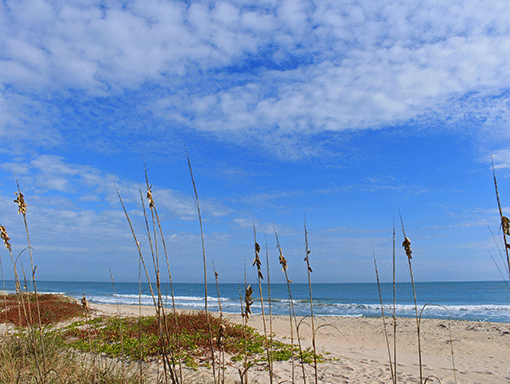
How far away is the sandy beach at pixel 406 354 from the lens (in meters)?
6.23

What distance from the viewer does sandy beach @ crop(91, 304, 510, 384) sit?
623 cm

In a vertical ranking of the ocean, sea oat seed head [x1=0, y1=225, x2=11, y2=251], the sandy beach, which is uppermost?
sea oat seed head [x1=0, y1=225, x2=11, y2=251]

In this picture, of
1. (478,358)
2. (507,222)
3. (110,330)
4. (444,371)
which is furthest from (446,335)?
(507,222)

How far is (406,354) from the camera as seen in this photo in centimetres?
1021

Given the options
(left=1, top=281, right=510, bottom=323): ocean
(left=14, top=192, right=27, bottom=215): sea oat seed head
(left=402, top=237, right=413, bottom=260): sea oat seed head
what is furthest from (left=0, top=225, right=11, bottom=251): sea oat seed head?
(left=402, top=237, right=413, bottom=260): sea oat seed head

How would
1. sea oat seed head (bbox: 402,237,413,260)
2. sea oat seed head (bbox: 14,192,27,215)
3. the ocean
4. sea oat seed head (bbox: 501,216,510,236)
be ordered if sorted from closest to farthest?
sea oat seed head (bbox: 501,216,510,236) → sea oat seed head (bbox: 402,237,413,260) → sea oat seed head (bbox: 14,192,27,215) → the ocean

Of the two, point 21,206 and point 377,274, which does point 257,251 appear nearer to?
point 377,274

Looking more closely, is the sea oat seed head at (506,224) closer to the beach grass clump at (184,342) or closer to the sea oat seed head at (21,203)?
the sea oat seed head at (21,203)

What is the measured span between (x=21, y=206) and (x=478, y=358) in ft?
40.3

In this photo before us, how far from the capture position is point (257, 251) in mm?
2076

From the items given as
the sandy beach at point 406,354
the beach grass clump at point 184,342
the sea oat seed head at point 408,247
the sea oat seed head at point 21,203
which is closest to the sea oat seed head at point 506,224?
the sea oat seed head at point 408,247

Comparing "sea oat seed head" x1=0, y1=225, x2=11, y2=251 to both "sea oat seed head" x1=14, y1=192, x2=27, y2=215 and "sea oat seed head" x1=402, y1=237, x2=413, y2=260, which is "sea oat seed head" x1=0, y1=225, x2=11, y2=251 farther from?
"sea oat seed head" x1=402, y1=237, x2=413, y2=260

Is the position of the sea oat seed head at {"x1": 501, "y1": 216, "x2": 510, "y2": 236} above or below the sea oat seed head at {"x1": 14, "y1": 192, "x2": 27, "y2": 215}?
below

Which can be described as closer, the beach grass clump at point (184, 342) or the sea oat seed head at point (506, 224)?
the sea oat seed head at point (506, 224)
